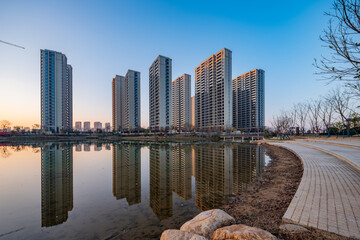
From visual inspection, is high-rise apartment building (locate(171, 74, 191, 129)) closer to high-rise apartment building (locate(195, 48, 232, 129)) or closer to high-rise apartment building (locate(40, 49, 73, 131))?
high-rise apartment building (locate(195, 48, 232, 129))

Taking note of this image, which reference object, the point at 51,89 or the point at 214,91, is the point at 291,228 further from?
the point at 51,89

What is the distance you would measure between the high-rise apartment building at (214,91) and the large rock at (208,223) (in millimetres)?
89731

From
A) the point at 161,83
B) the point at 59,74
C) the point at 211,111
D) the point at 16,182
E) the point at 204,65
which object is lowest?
the point at 16,182

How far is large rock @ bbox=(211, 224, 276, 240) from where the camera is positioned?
117 inches

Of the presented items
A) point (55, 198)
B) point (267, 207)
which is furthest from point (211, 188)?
point (55, 198)

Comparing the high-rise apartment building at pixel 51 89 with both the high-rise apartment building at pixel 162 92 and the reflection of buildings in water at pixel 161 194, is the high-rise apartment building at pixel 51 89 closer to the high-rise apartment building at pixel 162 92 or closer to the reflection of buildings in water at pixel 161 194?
the high-rise apartment building at pixel 162 92

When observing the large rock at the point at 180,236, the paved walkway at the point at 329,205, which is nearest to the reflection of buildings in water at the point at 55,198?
the large rock at the point at 180,236

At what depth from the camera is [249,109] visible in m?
121

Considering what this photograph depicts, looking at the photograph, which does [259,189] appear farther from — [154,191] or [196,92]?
[196,92]

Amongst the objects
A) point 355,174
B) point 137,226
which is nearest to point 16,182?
point 137,226

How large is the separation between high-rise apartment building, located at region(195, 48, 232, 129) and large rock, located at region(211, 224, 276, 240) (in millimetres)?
90353

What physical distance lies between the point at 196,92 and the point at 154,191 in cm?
11985

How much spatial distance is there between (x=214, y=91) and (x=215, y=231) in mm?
106048

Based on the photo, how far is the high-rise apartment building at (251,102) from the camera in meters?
119
